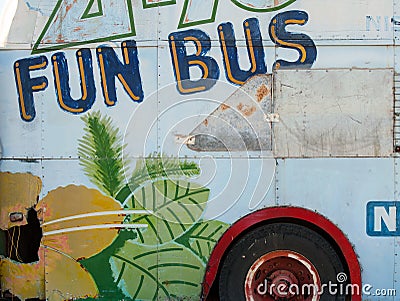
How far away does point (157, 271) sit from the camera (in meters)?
4.80

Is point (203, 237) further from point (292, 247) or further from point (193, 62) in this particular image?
point (193, 62)

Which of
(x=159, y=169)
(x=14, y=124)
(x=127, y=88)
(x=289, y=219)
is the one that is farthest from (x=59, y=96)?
(x=289, y=219)

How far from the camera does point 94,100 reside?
4.75m

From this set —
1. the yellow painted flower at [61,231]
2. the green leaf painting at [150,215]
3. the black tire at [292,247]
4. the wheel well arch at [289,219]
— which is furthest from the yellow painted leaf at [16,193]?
the black tire at [292,247]

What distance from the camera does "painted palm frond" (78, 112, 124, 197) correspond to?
15.6 ft

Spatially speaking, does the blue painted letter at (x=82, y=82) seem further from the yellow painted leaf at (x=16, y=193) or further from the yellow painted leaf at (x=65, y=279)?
the yellow painted leaf at (x=65, y=279)

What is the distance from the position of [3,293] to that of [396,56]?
381 centimetres

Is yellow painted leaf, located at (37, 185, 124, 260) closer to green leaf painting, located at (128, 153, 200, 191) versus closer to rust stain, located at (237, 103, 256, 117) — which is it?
green leaf painting, located at (128, 153, 200, 191)

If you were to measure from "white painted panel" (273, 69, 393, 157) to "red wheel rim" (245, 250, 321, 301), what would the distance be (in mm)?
885

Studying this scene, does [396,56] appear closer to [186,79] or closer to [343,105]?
[343,105]

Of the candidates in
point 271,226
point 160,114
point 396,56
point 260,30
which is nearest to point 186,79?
point 160,114

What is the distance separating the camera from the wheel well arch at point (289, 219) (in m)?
4.73

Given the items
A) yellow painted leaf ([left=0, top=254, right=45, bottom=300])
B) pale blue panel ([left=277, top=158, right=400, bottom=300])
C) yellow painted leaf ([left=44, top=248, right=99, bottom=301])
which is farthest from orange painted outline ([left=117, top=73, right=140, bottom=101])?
yellow painted leaf ([left=0, top=254, right=45, bottom=300])

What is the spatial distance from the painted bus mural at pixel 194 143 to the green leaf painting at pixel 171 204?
12mm
